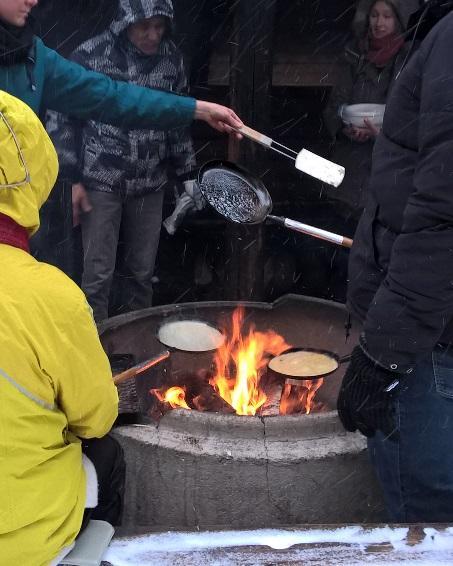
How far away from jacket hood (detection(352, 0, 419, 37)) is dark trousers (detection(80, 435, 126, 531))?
11.2 ft

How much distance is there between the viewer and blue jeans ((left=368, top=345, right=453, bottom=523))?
2062 millimetres

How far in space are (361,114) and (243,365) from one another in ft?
6.58

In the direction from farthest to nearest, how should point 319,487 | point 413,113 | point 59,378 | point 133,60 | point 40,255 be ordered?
point 40,255 → point 133,60 → point 319,487 → point 413,113 → point 59,378

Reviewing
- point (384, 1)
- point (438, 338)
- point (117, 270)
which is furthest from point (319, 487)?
point (384, 1)

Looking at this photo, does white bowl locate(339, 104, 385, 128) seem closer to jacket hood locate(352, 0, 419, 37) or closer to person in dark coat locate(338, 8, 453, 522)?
jacket hood locate(352, 0, 419, 37)

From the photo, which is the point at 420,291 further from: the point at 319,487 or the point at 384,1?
the point at 384,1

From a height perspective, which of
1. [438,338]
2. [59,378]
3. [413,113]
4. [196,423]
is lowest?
[196,423]

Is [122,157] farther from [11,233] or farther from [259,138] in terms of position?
[11,233]

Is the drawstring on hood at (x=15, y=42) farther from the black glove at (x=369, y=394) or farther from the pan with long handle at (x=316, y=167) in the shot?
the black glove at (x=369, y=394)

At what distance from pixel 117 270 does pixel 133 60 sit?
1.62 metres

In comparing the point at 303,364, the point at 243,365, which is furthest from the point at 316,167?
the point at 243,365

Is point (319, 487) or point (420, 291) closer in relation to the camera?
point (420, 291)

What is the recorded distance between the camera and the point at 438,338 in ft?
A: 6.36

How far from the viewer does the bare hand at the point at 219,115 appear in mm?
3570
